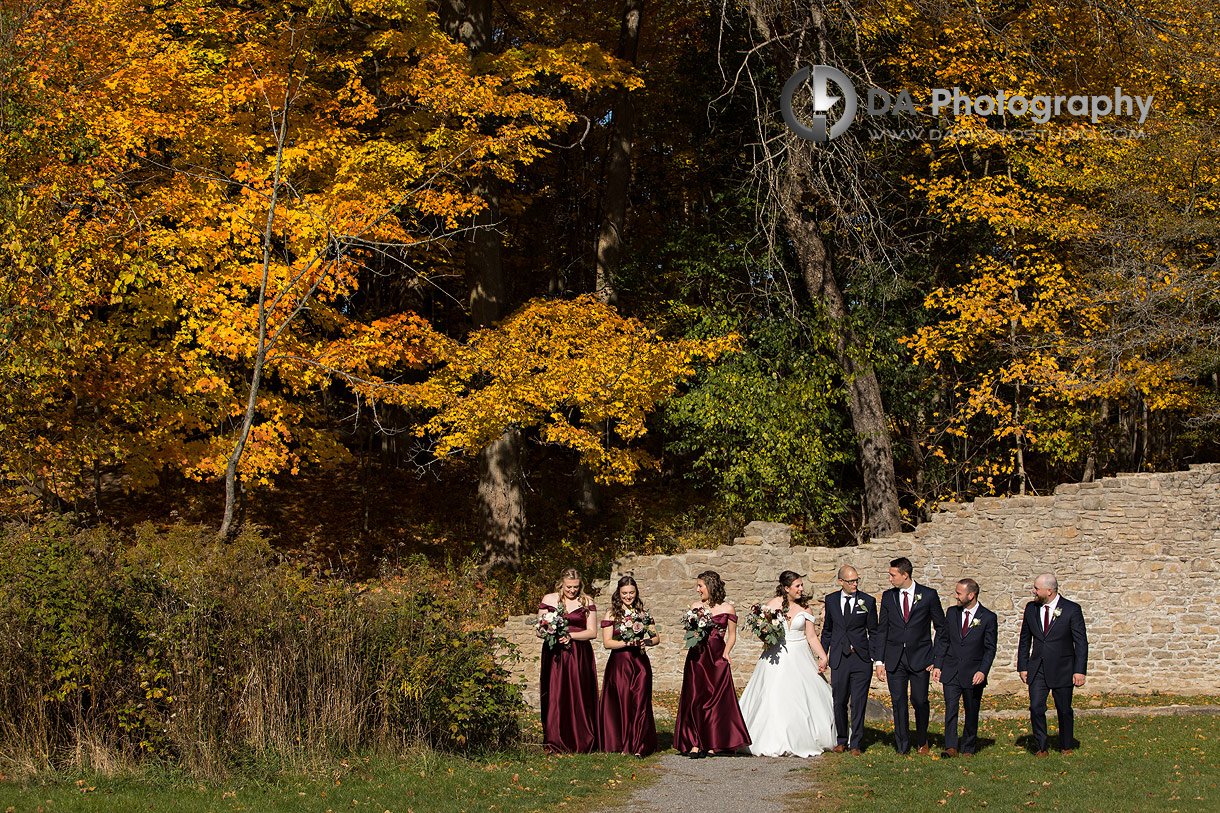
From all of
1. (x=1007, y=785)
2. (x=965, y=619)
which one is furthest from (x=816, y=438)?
(x=1007, y=785)

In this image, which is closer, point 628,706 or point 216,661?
point 216,661

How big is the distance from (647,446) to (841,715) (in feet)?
51.3

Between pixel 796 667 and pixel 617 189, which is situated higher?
pixel 617 189

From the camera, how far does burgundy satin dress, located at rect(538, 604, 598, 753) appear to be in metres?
9.66

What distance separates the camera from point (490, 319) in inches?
750

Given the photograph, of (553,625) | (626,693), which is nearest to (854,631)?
(626,693)

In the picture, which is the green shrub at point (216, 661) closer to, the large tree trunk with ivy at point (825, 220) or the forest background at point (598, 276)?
the forest background at point (598, 276)

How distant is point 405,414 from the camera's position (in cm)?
2384

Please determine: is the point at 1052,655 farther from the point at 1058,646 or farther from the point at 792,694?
the point at 792,694

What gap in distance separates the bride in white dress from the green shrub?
227cm

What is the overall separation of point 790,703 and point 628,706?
1456 millimetres

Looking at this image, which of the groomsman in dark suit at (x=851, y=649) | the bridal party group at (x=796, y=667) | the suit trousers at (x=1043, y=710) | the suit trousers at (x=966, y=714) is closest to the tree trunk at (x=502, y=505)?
the bridal party group at (x=796, y=667)

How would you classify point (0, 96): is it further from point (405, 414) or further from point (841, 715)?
point (405, 414)

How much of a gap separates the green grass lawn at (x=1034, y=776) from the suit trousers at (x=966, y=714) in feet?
0.51
